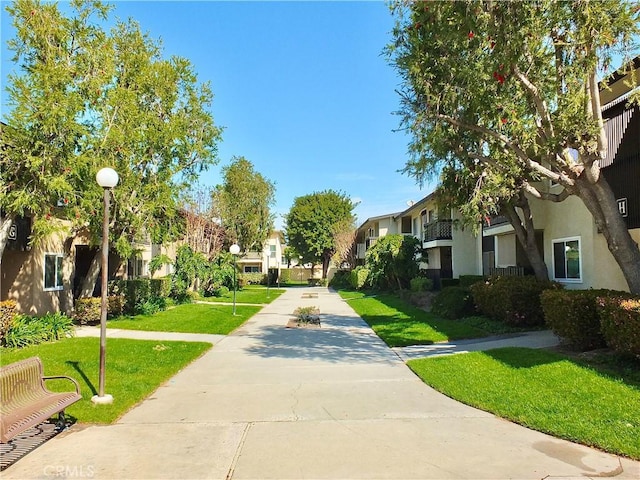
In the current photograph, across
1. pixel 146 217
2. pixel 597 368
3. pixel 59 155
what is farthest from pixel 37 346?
pixel 597 368

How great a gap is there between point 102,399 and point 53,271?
11674 millimetres

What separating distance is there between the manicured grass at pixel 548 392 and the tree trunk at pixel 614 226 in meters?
1.96

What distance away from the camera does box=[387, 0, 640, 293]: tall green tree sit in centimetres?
730

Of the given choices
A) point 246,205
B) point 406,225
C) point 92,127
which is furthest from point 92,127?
point 406,225

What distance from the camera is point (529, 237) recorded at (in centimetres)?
1481

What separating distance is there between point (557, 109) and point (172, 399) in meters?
7.91

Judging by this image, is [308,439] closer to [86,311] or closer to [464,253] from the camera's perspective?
[86,311]

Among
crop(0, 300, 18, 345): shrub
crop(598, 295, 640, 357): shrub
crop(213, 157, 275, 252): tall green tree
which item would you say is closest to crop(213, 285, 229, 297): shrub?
crop(213, 157, 275, 252): tall green tree

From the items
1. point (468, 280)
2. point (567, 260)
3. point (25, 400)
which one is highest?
point (567, 260)

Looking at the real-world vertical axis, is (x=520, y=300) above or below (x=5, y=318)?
above

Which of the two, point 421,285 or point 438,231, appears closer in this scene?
point 421,285

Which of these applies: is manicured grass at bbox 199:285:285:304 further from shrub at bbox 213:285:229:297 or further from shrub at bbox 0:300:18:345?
shrub at bbox 0:300:18:345

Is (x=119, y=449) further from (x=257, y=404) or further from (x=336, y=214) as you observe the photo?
(x=336, y=214)
